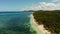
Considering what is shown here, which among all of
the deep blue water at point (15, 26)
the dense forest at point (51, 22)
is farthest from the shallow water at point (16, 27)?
the dense forest at point (51, 22)

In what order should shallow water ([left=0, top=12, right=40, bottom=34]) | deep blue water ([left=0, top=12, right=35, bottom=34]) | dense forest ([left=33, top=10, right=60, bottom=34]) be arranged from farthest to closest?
deep blue water ([left=0, top=12, right=35, bottom=34]) < shallow water ([left=0, top=12, right=40, bottom=34]) < dense forest ([left=33, top=10, right=60, bottom=34])

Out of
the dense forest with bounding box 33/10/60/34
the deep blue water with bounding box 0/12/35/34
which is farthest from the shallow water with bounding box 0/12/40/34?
the dense forest with bounding box 33/10/60/34

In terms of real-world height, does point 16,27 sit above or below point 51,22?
below

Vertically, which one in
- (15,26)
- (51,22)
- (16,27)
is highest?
(51,22)

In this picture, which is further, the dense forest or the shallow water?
the shallow water

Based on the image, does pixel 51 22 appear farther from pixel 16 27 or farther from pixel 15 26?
pixel 15 26

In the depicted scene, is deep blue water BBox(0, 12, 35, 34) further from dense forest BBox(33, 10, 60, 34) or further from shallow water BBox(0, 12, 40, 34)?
dense forest BBox(33, 10, 60, 34)

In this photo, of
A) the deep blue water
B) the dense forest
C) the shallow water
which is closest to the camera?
the dense forest

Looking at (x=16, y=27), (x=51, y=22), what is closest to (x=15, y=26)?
(x=16, y=27)

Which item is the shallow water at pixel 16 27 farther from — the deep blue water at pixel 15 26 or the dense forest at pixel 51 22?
the dense forest at pixel 51 22
